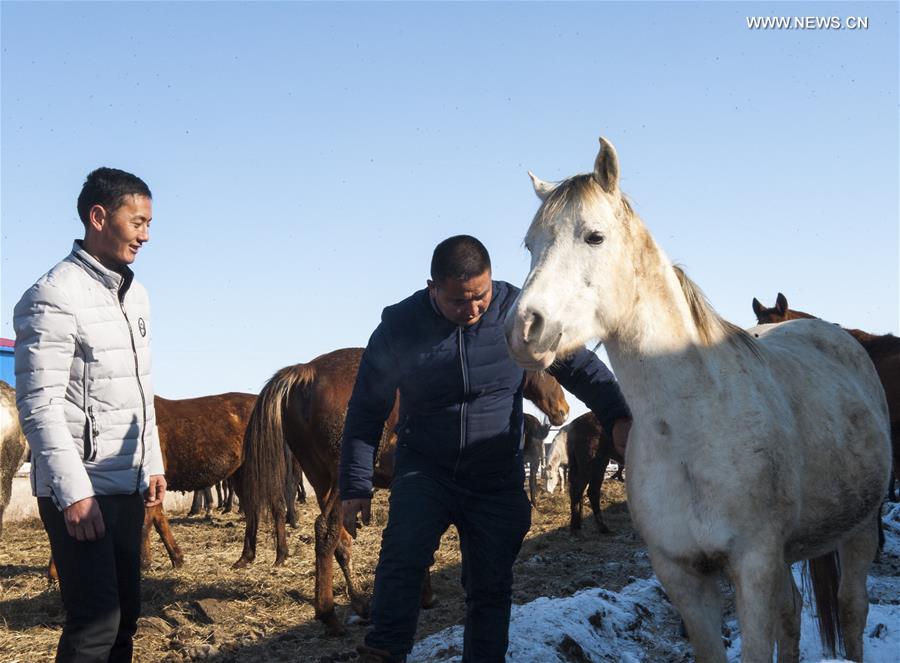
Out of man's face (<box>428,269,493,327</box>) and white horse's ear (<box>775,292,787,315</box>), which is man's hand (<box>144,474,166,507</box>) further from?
white horse's ear (<box>775,292,787,315</box>)

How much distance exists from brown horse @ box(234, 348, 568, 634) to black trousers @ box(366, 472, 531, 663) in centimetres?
315

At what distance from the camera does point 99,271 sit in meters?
3.22

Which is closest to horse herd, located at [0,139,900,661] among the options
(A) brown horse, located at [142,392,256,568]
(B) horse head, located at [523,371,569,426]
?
(B) horse head, located at [523,371,569,426]

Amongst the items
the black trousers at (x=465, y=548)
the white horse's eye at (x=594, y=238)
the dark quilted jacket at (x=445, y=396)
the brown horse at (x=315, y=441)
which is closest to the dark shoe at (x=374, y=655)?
the black trousers at (x=465, y=548)

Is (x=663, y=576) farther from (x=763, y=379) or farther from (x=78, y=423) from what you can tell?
(x=78, y=423)

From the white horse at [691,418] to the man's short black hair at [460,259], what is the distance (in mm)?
360

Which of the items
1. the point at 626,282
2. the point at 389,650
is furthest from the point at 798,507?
the point at 389,650

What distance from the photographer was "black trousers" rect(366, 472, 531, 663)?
139 inches

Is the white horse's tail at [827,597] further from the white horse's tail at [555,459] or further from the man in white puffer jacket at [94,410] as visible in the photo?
the white horse's tail at [555,459]

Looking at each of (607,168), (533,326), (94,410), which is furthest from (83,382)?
(607,168)

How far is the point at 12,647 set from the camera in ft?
18.7

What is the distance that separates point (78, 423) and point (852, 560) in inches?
147

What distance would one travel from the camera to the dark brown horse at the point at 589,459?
11.8 meters

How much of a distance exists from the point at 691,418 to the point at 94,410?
216cm
